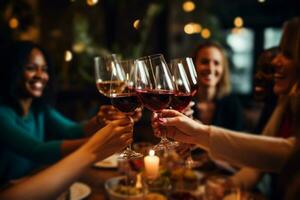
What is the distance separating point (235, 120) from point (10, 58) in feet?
5.78

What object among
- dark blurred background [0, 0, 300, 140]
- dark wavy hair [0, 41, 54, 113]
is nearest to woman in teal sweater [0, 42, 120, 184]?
dark wavy hair [0, 41, 54, 113]

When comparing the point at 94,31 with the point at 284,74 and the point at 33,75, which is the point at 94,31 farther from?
the point at 284,74

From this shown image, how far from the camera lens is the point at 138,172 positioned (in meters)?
1.48

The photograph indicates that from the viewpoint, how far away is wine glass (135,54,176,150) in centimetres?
99

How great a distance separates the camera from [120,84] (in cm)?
118

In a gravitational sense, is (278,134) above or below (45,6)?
below

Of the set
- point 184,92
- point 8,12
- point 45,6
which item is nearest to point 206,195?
point 184,92

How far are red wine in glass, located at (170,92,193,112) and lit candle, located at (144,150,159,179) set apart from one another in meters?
0.35

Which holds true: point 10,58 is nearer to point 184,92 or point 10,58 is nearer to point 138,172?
point 138,172

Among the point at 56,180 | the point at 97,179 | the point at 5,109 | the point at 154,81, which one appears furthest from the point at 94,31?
the point at 154,81

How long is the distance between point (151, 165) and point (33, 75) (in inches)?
41.0

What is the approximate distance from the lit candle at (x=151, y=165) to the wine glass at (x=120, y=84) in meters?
0.29

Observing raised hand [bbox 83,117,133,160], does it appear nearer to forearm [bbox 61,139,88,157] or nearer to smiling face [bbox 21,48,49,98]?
forearm [bbox 61,139,88,157]

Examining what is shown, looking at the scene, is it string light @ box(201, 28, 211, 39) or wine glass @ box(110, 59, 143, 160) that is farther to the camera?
string light @ box(201, 28, 211, 39)
